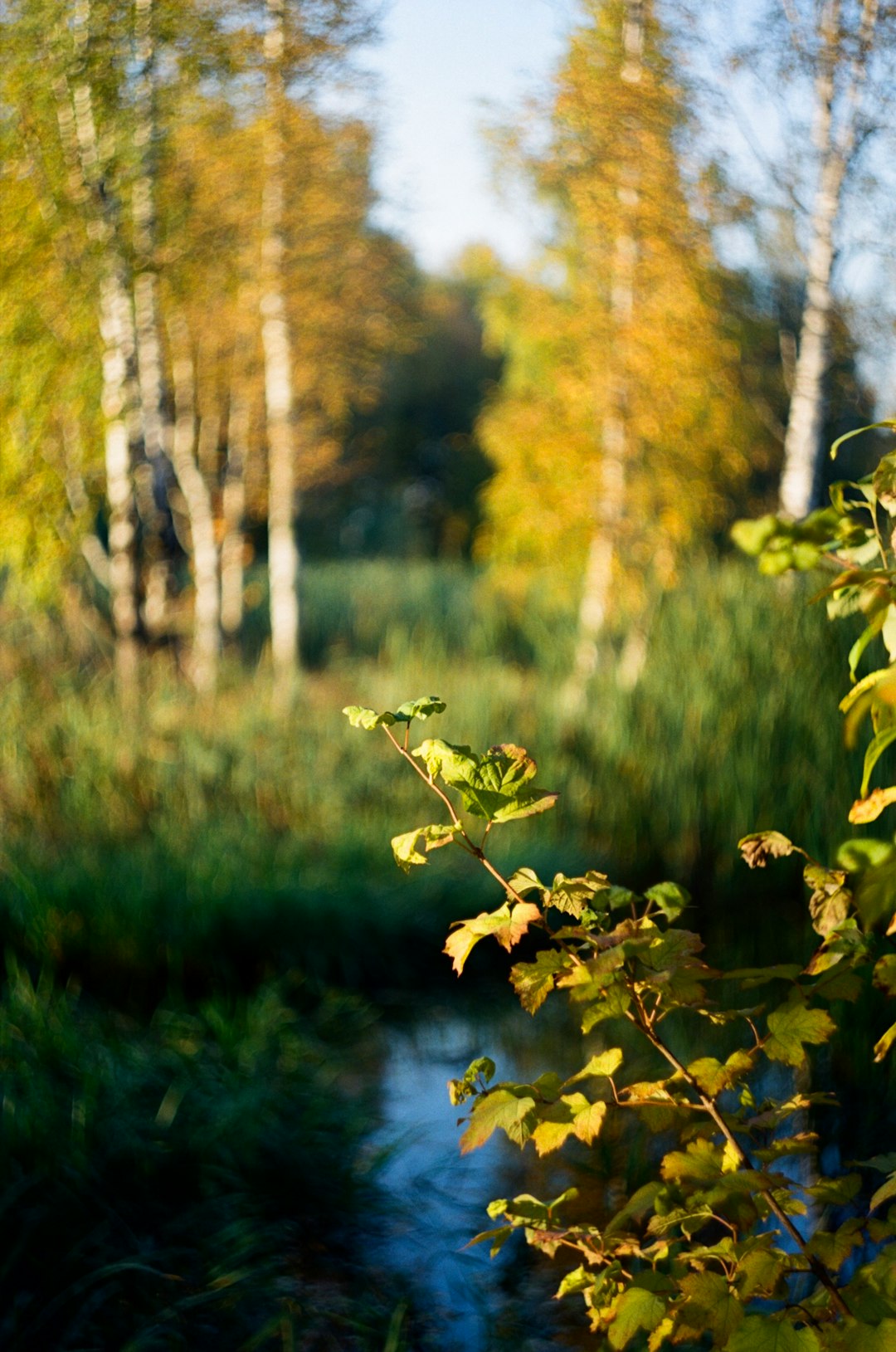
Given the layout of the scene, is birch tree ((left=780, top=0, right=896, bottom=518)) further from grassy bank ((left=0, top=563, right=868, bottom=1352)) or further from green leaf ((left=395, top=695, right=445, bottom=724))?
green leaf ((left=395, top=695, right=445, bottom=724))

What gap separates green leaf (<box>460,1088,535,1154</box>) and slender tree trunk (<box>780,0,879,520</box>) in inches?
145

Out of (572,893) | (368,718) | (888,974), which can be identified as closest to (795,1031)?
(888,974)

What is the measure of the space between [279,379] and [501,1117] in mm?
7401

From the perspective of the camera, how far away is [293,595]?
8602 millimetres

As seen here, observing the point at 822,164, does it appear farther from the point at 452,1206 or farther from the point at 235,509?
the point at 235,509

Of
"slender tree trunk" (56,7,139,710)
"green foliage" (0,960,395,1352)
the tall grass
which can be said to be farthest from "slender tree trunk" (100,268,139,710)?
"green foliage" (0,960,395,1352)

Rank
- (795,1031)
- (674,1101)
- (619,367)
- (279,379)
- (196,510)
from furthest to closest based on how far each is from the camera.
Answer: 1. (196,510)
2. (279,379)
3. (619,367)
4. (674,1101)
5. (795,1031)

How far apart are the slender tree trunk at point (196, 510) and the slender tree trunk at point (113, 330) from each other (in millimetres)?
1415

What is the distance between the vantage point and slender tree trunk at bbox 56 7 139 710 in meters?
5.57

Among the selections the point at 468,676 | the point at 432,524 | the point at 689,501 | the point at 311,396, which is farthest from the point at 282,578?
the point at 432,524

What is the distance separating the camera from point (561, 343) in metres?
7.86

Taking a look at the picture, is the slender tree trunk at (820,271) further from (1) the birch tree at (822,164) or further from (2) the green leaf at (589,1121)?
(2) the green leaf at (589,1121)

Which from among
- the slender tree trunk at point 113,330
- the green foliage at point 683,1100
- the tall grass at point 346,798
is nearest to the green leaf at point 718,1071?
the green foliage at point 683,1100

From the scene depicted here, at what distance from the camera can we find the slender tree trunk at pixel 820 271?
460cm
